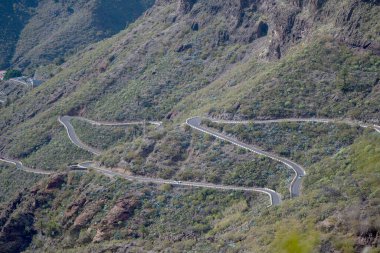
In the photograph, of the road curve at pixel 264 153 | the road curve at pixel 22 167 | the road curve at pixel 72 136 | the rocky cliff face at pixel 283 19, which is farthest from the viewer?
the road curve at pixel 72 136

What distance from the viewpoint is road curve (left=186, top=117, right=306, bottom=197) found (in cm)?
3939

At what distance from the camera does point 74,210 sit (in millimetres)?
46688

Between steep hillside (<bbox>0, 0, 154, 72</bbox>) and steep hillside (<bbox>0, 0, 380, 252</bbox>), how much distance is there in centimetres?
3917

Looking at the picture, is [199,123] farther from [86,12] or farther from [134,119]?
[86,12]

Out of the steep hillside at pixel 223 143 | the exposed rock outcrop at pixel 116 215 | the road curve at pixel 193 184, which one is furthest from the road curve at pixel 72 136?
the exposed rock outcrop at pixel 116 215

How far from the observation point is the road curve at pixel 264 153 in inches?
1551

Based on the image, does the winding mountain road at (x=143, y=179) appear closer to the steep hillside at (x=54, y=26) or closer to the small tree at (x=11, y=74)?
the small tree at (x=11, y=74)

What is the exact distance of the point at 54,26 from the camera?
121188 mm

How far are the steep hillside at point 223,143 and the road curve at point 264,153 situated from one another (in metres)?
0.47

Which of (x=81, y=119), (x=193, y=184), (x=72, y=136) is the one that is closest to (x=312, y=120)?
(x=193, y=184)

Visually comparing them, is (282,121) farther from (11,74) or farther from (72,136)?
(11,74)

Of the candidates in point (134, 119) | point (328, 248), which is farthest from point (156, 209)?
point (134, 119)

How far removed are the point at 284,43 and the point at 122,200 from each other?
20.4 m

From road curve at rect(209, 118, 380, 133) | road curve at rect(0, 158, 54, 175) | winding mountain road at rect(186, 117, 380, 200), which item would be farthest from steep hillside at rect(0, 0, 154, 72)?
road curve at rect(209, 118, 380, 133)
